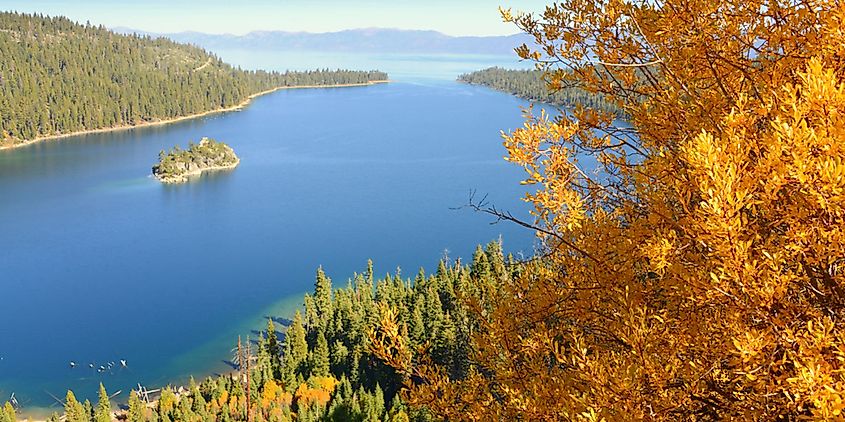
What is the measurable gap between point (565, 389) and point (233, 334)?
1120 inches

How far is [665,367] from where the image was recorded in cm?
260

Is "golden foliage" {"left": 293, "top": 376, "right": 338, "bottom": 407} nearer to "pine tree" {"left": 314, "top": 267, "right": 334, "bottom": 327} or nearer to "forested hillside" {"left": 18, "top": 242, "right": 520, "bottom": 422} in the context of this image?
"forested hillside" {"left": 18, "top": 242, "right": 520, "bottom": 422}

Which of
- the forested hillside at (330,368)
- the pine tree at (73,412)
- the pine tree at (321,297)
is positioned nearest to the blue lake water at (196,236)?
the pine tree at (321,297)

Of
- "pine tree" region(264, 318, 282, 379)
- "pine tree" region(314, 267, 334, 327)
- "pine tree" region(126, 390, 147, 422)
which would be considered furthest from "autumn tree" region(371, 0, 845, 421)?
"pine tree" region(314, 267, 334, 327)

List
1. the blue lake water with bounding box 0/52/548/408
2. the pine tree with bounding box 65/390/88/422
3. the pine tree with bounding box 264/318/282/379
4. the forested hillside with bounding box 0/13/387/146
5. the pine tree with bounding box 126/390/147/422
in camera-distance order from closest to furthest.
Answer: the pine tree with bounding box 65/390/88/422
the pine tree with bounding box 126/390/147/422
the pine tree with bounding box 264/318/282/379
the blue lake water with bounding box 0/52/548/408
the forested hillside with bounding box 0/13/387/146

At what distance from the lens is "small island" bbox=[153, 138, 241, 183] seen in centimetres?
5791

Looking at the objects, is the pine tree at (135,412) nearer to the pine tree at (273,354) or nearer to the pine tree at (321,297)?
the pine tree at (273,354)

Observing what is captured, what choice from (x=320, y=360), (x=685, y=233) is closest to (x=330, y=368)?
(x=320, y=360)

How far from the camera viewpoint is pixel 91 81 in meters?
98.0

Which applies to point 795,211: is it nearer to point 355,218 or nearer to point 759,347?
point 759,347

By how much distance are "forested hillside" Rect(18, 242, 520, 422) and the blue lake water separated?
128 inches

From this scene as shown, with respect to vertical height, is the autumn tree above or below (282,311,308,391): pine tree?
above

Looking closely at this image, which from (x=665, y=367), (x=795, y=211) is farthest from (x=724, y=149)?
(x=665, y=367)

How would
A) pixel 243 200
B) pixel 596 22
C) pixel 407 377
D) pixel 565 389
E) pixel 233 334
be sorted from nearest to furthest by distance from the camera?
pixel 565 389
pixel 596 22
pixel 407 377
pixel 233 334
pixel 243 200
